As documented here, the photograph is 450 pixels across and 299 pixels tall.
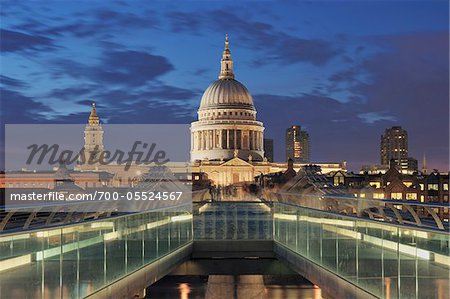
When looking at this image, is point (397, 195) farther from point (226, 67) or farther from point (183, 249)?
point (226, 67)

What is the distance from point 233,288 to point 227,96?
150m

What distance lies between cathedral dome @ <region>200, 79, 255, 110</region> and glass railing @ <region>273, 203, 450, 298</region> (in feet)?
524

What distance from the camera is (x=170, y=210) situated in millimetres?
19625

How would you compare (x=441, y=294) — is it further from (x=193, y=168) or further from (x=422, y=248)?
(x=193, y=168)

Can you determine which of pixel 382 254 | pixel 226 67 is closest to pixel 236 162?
pixel 226 67

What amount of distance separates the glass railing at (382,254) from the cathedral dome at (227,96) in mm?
159605

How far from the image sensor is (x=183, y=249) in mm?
20938

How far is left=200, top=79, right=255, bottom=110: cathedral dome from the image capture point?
176 metres

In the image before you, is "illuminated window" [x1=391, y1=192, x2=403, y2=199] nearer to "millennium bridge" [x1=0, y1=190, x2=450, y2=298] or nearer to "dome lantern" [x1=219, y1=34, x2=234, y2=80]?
"millennium bridge" [x1=0, y1=190, x2=450, y2=298]

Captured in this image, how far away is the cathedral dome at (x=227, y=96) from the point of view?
175750 millimetres

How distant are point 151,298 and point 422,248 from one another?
16.1 m

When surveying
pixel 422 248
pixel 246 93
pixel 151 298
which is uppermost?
pixel 246 93

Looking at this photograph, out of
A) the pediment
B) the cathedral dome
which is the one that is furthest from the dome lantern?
Answer: the pediment

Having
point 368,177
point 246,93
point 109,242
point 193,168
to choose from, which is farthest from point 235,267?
point 246,93
